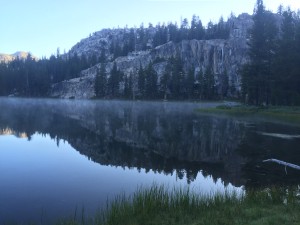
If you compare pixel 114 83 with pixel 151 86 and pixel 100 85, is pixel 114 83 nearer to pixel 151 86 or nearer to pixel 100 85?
pixel 100 85

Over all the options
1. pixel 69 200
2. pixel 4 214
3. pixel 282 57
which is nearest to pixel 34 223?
pixel 4 214

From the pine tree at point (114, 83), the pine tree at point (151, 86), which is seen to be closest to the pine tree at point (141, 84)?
the pine tree at point (151, 86)

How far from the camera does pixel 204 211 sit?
1279cm

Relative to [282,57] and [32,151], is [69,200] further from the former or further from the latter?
[282,57]

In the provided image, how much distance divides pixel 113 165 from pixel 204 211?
42.2ft

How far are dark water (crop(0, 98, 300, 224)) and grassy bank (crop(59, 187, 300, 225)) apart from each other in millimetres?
2354

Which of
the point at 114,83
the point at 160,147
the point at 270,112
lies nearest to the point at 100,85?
the point at 114,83

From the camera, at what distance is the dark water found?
16.2m

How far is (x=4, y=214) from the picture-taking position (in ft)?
45.5

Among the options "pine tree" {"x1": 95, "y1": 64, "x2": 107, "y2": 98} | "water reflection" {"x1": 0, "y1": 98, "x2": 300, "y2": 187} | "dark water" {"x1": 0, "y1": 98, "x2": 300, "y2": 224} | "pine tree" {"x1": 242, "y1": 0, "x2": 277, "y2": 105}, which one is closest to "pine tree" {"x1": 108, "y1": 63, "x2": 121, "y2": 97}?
"pine tree" {"x1": 95, "y1": 64, "x2": 107, "y2": 98}

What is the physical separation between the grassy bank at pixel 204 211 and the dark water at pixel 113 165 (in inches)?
92.7

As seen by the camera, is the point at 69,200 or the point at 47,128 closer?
the point at 69,200

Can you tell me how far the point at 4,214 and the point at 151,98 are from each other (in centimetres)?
16619

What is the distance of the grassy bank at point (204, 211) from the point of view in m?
11.5
